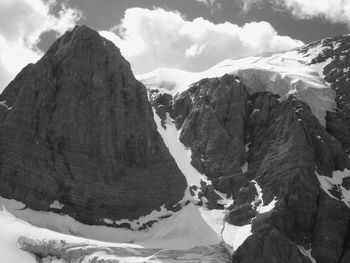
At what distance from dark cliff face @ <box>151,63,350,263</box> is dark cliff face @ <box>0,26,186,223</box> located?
1398cm

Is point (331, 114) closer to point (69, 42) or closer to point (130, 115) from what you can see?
point (130, 115)

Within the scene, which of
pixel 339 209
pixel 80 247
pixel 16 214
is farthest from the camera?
pixel 339 209

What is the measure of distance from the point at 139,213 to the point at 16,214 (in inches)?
962

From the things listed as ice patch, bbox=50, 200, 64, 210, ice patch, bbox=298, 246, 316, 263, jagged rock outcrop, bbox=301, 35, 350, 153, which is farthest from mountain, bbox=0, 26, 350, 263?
jagged rock outcrop, bbox=301, 35, 350, 153

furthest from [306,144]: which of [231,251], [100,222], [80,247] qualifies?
[80,247]

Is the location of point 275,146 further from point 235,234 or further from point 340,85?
point 340,85

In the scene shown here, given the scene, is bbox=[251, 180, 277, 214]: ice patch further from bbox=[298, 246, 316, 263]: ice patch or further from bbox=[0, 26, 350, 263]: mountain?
bbox=[298, 246, 316, 263]: ice patch

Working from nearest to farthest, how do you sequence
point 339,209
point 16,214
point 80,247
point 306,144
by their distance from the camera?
point 80,247
point 16,214
point 339,209
point 306,144

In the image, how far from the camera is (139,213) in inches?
5763

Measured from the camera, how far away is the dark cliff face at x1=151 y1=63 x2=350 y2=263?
139 meters

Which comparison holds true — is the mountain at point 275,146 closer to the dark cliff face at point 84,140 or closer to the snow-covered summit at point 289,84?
the snow-covered summit at point 289,84

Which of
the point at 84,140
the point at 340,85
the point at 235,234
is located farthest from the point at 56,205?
the point at 340,85

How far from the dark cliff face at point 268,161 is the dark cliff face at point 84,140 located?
1398cm

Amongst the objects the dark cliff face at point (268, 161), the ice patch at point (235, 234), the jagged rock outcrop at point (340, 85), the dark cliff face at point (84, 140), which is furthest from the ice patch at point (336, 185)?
the dark cliff face at point (84, 140)
